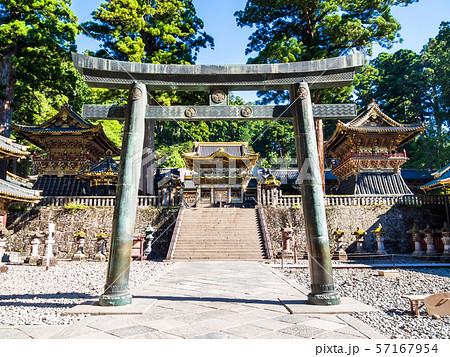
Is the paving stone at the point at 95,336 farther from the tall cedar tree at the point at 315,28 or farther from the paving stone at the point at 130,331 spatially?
the tall cedar tree at the point at 315,28

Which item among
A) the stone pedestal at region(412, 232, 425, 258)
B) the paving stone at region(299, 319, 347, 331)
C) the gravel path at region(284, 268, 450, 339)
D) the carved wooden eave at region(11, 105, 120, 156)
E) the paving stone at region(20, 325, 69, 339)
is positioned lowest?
the gravel path at region(284, 268, 450, 339)

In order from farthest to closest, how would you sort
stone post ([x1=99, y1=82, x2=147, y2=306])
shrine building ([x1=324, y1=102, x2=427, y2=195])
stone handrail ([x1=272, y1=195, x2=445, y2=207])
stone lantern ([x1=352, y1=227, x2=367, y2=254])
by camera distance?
1. shrine building ([x1=324, y1=102, x2=427, y2=195])
2. stone handrail ([x1=272, y1=195, x2=445, y2=207])
3. stone lantern ([x1=352, y1=227, x2=367, y2=254])
4. stone post ([x1=99, y1=82, x2=147, y2=306])

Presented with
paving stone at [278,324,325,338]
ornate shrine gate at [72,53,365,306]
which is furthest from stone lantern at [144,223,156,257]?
paving stone at [278,324,325,338]

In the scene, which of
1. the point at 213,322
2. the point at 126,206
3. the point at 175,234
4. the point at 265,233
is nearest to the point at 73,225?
the point at 175,234

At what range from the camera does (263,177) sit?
63.3 ft

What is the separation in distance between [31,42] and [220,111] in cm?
1911

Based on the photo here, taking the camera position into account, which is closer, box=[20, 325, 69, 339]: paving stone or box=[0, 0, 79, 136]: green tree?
box=[20, 325, 69, 339]: paving stone

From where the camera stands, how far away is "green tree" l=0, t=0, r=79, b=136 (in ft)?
57.8

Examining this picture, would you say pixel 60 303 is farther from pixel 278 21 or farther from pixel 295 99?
pixel 278 21

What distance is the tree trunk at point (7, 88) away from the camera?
18141 millimetres

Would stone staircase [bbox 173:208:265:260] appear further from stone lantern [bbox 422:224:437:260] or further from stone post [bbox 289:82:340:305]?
stone post [bbox 289:82:340:305]

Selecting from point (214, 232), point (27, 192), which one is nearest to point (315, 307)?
point (214, 232)

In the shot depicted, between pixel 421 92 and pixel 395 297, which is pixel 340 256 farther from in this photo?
pixel 421 92

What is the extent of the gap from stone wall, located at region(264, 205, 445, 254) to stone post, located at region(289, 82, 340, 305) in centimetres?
1118
